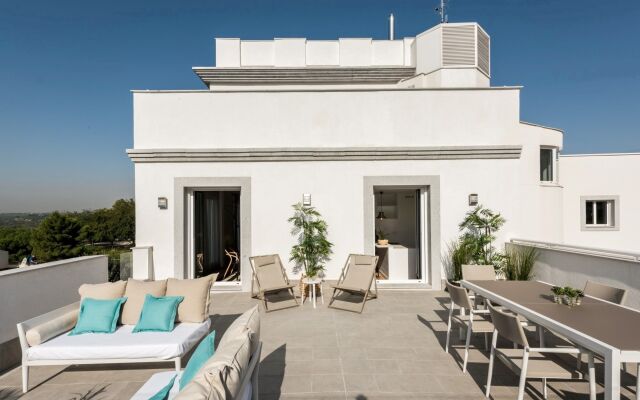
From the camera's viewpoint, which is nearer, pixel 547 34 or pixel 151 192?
pixel 151 192

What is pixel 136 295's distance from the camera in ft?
13.4

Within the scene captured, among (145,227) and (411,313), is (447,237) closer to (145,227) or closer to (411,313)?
(411,313)

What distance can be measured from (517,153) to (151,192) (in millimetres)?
8535

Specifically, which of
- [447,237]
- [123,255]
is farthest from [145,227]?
[447,237]

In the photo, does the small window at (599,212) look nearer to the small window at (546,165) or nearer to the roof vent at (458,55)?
the small window at (546,165)

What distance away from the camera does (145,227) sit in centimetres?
707

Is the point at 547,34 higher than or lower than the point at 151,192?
higher

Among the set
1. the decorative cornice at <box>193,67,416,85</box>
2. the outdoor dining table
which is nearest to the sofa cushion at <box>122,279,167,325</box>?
the outdoor dining table

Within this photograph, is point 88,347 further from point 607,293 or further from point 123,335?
point 607,293

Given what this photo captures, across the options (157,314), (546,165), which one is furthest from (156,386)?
(546,165)

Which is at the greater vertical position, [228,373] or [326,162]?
[326,162]

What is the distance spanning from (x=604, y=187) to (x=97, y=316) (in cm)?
1461

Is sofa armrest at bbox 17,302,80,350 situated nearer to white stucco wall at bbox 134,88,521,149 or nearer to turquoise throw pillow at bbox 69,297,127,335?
turquoise throw pillow at bbox 69,297,127,335

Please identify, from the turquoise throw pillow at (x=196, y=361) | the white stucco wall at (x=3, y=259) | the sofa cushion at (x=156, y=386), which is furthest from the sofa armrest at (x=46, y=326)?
the white stucco wall at (x=3, y=259)
